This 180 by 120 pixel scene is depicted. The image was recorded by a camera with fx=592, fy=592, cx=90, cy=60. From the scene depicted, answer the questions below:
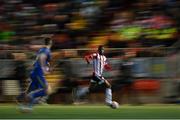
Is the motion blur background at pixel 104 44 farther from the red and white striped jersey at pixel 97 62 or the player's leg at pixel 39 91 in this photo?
the player's leg at pixel 39 91

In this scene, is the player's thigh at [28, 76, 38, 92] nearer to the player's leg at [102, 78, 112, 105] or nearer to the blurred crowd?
the player's leg at [102, 78, 112, 105]

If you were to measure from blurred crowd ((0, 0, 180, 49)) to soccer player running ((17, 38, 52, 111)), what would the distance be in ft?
13.9

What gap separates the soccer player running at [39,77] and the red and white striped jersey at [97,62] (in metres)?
2.34

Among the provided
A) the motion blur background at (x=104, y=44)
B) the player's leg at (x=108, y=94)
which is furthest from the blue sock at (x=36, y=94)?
the motion blur background at (x=104, y=44)

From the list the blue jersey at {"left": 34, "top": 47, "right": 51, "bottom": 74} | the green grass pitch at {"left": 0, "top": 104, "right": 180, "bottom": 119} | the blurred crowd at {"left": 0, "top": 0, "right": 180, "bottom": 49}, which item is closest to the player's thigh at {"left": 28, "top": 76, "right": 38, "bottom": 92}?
the blue jersey at {"left": 34, "top": 47, "right": 51, "bottom": 74}

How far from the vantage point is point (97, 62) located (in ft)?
49.7

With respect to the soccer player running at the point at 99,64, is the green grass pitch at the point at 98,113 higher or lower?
lower

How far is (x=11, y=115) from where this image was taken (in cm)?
1250

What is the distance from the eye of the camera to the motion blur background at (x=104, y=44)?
16125 millimetres

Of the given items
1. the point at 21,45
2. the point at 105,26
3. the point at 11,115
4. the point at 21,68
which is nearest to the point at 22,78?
the point at 21,68

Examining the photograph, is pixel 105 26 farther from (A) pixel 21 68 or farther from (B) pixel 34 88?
(B) pixel 34 88

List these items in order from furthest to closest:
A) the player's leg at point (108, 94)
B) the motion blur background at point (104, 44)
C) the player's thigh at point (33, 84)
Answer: the motion blur background at point (104, 44) → the player's leg at point (108, 94) → the player's thigh at point (33, 84)

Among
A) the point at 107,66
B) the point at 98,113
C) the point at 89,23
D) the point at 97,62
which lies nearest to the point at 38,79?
the point at 98,113

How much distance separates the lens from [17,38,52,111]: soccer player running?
12703mm
